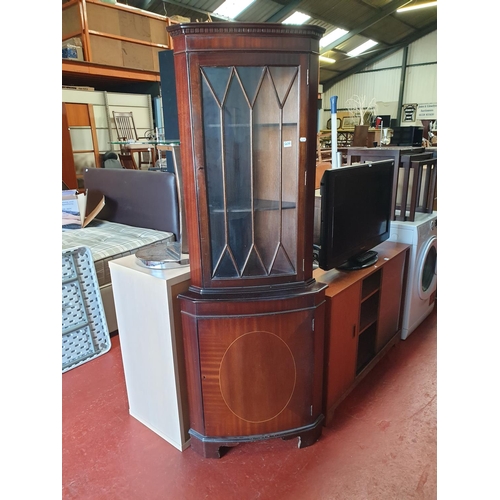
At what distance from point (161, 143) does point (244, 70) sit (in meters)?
0.42

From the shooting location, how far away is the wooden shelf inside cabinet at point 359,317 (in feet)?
5.94

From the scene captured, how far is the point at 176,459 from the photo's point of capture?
170 centimetres

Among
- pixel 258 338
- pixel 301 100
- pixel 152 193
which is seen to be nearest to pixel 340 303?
pixel 258 338

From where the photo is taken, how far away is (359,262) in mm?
2072

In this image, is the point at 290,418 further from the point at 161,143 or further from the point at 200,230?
the point at 161,143

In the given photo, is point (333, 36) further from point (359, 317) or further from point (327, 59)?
point (359, 317)

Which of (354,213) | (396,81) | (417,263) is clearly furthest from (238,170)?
(396,81)

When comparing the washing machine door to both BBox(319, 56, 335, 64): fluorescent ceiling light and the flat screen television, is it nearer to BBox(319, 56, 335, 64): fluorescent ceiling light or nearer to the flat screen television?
the flat screen television

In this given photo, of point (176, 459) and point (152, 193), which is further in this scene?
point (152, 193)

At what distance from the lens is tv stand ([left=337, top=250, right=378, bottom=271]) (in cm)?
205

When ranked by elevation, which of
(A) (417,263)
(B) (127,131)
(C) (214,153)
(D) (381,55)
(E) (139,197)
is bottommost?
(A) (417,263)

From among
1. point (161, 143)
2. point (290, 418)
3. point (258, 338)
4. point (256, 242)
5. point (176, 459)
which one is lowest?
point (176, 459)

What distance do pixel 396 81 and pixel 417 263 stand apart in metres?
12.5

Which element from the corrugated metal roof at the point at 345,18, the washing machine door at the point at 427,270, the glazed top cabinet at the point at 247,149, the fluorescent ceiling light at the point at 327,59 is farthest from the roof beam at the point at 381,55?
the glazed top cabinet at the point at 247,149
